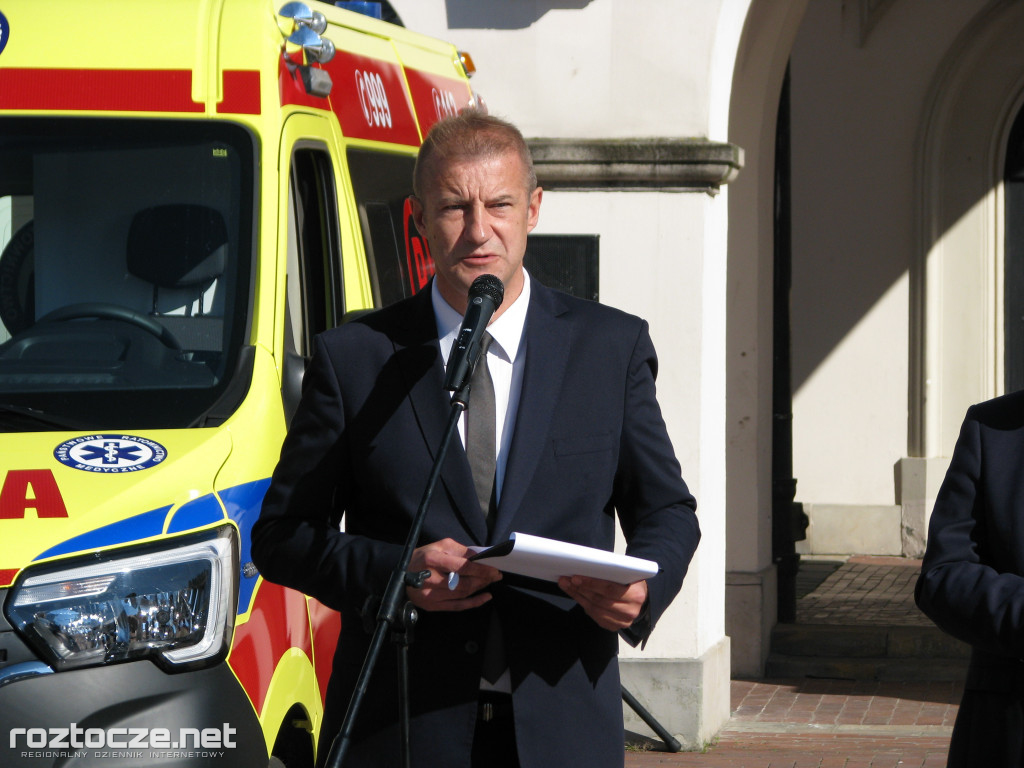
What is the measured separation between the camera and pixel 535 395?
2818 mm

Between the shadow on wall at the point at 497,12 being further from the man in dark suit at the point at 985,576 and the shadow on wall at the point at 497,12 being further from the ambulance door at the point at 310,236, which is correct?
the man in dark suit at the point at 985,576

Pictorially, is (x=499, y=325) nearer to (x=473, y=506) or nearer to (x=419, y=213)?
(x=419, y=213)

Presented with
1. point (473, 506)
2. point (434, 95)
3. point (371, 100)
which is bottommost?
point (473, 506)

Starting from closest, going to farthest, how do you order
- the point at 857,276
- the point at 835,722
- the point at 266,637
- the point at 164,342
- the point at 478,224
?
the point at 478,224 → the point at 266,637 → the point at 164,342 → the point at 835,722 → the point at 857,276

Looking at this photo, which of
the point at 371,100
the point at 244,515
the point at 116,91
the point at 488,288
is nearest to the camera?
the point at 488,288

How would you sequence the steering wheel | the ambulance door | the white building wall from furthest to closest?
the white building wall < the ambulance door < the steering wheel

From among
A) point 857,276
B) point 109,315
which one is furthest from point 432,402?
point 857,276

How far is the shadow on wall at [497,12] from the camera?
7543 millimetres

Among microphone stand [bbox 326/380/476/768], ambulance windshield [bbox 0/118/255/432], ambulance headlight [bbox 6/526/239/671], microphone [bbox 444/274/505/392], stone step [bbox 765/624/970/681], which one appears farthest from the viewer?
stone step [bbox 765/624/970/681]

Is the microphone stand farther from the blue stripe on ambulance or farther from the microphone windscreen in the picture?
the blue stripe on ambulance

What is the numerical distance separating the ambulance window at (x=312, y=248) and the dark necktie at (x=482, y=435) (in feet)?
5.86

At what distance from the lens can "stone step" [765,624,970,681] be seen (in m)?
9.19

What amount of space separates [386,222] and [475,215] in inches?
103

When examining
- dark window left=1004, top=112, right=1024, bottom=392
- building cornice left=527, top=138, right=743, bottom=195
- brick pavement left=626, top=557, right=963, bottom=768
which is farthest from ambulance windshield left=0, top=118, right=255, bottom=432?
dark window left=1004, top=112, right=1024, bottom=392
